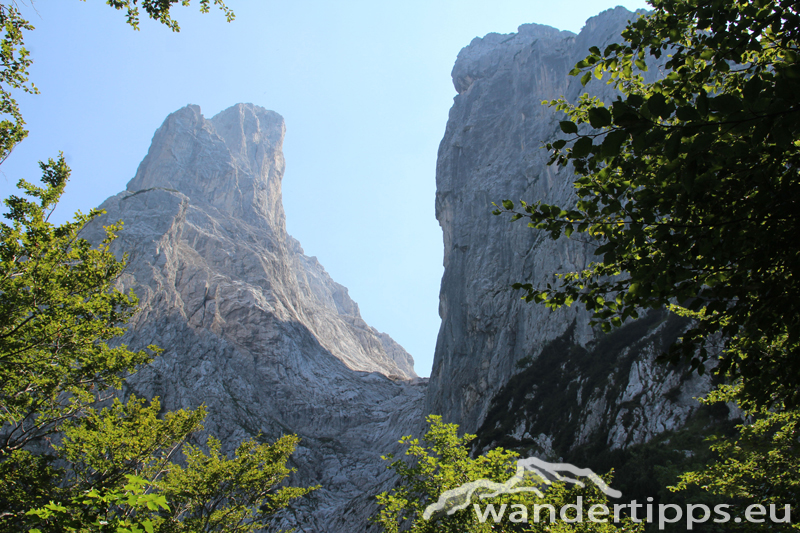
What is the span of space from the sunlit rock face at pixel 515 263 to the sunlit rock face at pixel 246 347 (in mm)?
15221

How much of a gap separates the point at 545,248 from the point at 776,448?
44891 millimetres

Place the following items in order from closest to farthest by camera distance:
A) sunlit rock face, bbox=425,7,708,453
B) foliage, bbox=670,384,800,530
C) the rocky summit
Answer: foliage, bbox=670,384,800,530 → sunlit rock face, bbox=425,7,708,453 → the rocky summit

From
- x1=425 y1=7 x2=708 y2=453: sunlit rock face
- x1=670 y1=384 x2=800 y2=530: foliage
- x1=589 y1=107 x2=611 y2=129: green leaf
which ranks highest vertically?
x1=425 y1=7 x2=708 y2=453: sunlit rock face

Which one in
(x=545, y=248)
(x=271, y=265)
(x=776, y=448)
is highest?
A: (x=271, y=265)

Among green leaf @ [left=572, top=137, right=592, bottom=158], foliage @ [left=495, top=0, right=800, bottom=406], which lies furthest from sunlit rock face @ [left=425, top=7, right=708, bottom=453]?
green leaf @ [left=572, top=137, right=592, bottom=158]

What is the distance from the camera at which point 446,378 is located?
6112 cm

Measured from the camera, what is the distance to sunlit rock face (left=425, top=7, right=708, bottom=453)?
31000 mm

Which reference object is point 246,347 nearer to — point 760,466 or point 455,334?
point 455,334

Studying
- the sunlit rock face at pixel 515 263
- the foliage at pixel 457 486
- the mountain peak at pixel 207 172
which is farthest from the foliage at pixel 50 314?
the mountain peak at pixel 207 172

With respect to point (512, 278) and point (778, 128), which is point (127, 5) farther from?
point (512, 278)

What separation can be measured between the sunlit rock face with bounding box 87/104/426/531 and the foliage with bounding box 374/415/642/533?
132 ft

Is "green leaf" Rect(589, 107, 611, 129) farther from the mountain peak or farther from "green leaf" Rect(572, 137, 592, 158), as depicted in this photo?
the mountain peak

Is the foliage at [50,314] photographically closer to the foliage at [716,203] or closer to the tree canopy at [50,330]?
the tree canopy at [50,330]

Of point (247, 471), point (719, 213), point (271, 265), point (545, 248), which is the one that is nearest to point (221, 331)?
point (271, 265)
